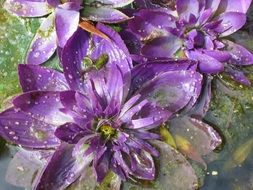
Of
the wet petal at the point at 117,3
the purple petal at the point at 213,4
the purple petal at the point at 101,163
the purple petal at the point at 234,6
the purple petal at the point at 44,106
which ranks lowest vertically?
the purple petal at the point at 101,163

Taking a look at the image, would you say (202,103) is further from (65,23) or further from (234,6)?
(65,23)

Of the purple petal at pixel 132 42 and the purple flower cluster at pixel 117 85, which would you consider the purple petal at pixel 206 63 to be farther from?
the purple petal at pixel 132 42

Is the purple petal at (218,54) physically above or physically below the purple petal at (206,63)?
above

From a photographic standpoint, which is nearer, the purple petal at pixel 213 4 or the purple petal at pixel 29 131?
the purple petal at pixel 29 131

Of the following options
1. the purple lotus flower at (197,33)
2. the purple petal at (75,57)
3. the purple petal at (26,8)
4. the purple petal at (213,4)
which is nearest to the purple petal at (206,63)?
the purple lotus flower at (197,33)

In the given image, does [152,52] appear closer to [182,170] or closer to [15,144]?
[182,170]

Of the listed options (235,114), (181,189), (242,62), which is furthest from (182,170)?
(242,62)
